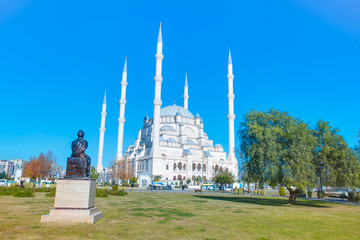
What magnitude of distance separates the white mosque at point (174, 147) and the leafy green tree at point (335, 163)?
37098mm

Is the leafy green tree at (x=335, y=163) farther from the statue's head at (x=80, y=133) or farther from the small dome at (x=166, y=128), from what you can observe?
the small dome at (x=166, y=128)

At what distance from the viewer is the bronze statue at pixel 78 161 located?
9.72 metres

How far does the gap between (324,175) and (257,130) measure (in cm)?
609

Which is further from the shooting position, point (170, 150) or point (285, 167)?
point (170, 150)

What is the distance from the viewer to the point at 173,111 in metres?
81.6

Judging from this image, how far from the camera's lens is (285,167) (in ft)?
56.3

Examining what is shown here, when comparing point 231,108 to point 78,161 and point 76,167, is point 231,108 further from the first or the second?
point 76,167

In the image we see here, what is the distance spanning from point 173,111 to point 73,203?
2861 inches

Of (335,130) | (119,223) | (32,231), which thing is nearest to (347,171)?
(335,130)

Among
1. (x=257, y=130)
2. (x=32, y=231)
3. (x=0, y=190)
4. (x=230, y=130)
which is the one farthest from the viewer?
(x=230, y=130)

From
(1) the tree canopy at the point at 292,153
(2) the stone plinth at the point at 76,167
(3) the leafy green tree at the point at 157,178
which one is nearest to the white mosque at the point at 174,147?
(3) the leafy green tree at the point at 157,178

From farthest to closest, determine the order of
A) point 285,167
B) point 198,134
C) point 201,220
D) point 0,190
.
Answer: point 198,134 < point 0,190 < point 285,167 < point 201,220

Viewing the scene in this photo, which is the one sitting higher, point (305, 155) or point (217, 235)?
point (305, 155)

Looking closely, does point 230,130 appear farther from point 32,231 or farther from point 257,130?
point 32,231
